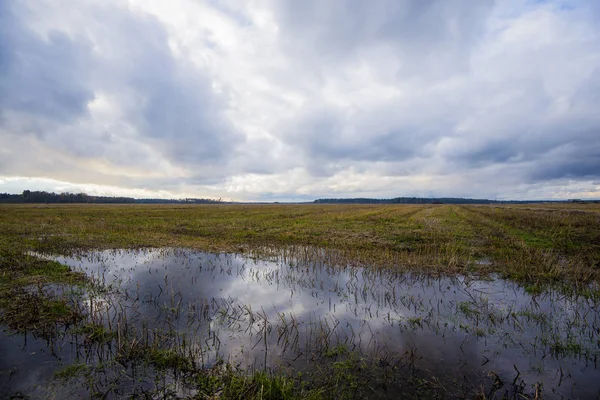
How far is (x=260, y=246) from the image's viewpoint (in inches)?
714

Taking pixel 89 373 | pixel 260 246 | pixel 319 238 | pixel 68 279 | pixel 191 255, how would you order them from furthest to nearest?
pixel 319 238, pixel 260 246, pixel 191 255, pixel 68 279, pixel 89 373

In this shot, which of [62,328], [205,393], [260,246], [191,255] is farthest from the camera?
[260,246]

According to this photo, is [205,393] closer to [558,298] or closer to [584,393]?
[584,393]

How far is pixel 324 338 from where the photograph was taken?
240 inches

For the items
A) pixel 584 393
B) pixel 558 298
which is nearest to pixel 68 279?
pixel 584 393

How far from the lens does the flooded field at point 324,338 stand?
4812 millimetres

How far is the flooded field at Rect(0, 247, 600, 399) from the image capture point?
4.81 metres

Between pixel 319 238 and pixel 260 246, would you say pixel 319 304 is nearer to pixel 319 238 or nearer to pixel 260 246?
pixel 260 246

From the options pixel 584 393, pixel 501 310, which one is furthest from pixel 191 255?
pixel 584 393

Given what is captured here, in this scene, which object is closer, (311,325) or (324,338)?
(324,338)

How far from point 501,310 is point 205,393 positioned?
8280 millimetres

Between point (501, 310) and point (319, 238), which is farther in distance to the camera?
point (319, 238)

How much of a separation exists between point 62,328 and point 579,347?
39.1 feet

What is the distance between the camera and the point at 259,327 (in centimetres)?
683
